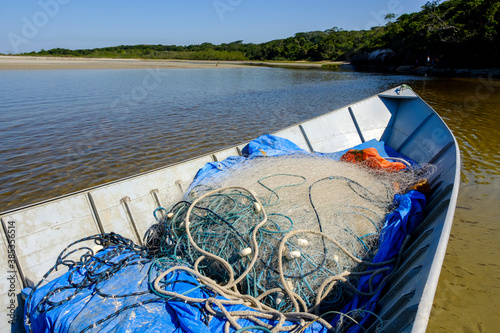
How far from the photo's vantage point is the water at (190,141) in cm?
367

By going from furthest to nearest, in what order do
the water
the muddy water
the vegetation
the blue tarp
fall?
the vegetation, the water, the muddy water, the blue tarp

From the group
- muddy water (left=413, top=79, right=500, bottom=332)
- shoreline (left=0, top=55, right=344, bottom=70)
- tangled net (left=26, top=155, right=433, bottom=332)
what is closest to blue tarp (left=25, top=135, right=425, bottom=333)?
tangled net (left=26, top=155, right=433, bottom=332)

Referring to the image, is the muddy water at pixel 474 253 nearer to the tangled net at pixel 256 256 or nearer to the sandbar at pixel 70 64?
the tangled net at pixel 256 256

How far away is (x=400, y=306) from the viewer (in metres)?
2.19

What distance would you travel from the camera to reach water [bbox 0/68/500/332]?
12.0ft

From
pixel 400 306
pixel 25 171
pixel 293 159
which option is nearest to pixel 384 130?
pixel 293 159

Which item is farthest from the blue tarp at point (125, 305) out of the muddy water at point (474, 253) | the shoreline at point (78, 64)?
the shoreline at point (78, 64)

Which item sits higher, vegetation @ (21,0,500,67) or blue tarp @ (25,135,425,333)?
vegetation @ (21,0,500,67)

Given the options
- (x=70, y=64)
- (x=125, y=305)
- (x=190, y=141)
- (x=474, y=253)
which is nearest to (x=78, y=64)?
(x=70, y=64)

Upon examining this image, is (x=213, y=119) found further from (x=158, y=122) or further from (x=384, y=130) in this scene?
(x=384, y=130)

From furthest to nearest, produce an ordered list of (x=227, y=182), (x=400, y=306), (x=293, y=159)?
(x=293, y=159) → (x=227, y=182) → (x=400, y=306)

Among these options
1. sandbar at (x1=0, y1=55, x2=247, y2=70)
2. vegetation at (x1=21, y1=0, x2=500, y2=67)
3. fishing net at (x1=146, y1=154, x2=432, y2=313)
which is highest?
sandbar at (x1=0, y1=55, x2=247, y2=70)

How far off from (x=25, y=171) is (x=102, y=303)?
6.23m

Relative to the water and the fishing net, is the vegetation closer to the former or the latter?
the water
